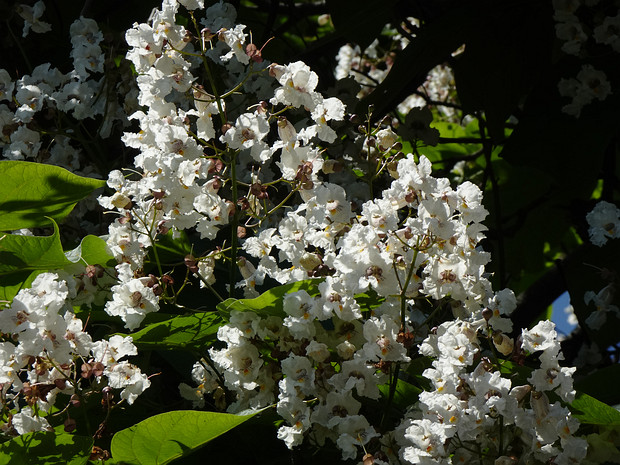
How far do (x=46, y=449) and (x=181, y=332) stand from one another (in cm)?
21

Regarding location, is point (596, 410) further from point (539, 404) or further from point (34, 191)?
point (34, 191)

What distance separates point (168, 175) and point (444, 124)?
5.88 ft

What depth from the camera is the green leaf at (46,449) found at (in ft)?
3.29

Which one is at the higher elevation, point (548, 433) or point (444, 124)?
point (548, 433)

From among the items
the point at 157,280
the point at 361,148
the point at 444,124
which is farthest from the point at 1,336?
the point at 444,124

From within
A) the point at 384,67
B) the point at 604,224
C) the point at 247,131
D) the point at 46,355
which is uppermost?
the point at 247,131

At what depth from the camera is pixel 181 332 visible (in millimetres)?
1132

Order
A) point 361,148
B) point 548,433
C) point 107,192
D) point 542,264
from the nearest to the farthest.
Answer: point 548,433 < point 361,148 < point 107,192 < point 542,264

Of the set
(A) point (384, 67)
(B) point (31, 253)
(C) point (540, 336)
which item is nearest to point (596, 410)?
(C) point (540, 336)

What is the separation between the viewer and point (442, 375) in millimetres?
994

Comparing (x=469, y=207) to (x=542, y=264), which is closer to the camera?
(x=469, y=207)

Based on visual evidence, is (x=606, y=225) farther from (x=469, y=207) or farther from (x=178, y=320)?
(x=178, y=320)

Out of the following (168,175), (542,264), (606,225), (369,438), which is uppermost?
(168,175)

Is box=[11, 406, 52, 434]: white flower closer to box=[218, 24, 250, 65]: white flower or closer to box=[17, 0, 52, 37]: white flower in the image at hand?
box=[218, 24, 250, 65]: white flower
